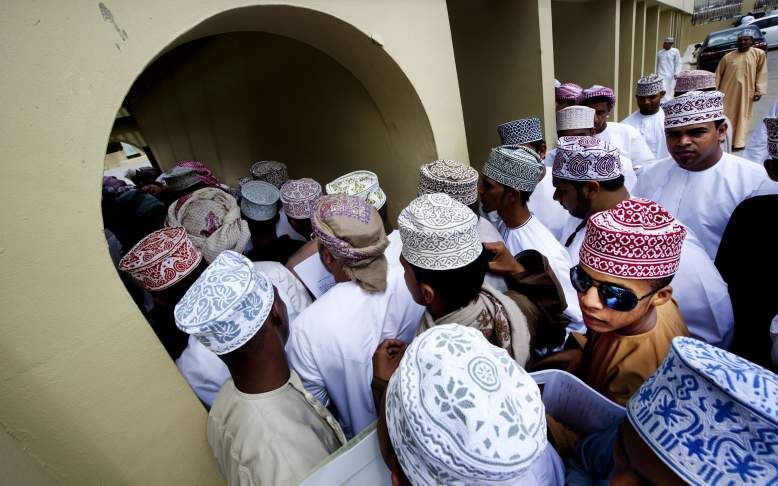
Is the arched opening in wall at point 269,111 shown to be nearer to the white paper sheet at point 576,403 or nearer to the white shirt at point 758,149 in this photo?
the white paper sheet at point 576,403

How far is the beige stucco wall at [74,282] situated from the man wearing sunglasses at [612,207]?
2524 millimetres

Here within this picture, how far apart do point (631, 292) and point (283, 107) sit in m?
4.92

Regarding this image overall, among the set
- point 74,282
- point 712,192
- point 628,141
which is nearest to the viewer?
point 74,282

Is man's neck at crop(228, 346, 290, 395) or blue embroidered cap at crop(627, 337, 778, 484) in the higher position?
blue embroidered cap at crop(627, 337, 778, 484)

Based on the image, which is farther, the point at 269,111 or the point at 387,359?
the point at 269,111

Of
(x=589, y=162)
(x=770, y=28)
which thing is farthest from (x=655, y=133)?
(x=770, y=28)

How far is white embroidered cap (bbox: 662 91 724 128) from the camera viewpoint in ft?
8.09

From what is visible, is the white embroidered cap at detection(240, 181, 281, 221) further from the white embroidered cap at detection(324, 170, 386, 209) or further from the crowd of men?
the white embroidered cap at detection(324, 170, 386, 209)

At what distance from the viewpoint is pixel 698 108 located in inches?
97.3

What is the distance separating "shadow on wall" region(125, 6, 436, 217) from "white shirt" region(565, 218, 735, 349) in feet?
6.69

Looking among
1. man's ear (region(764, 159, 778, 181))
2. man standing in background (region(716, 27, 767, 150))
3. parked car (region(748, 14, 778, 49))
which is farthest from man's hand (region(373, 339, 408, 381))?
parked car (region(748, 14, 778, 49))

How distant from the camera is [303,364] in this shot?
175 centimetres

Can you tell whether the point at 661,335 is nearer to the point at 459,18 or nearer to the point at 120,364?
the point at 120,364

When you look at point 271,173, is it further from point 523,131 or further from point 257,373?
point 257,373
